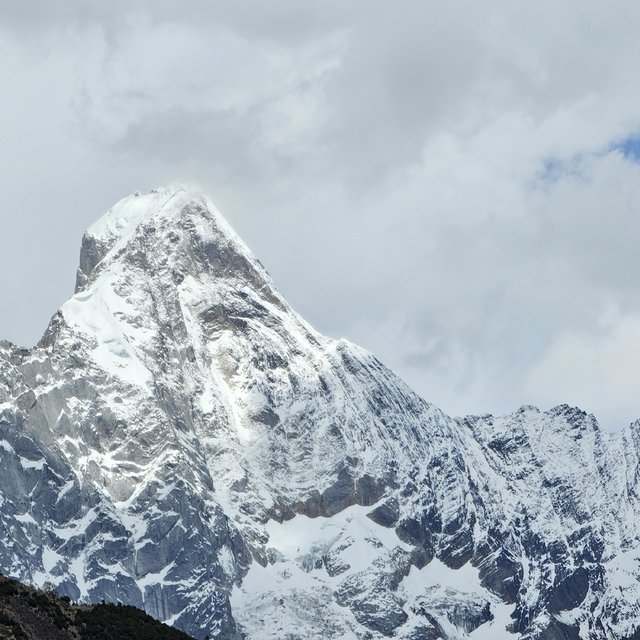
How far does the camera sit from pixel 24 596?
606 ft

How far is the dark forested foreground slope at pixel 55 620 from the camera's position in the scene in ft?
579

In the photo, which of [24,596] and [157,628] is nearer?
[24,596]

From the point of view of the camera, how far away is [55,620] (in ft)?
600

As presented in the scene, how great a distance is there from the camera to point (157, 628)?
199625mm

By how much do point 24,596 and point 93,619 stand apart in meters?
7.05

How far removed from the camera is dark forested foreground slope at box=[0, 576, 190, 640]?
176 meters

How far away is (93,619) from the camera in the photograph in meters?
189

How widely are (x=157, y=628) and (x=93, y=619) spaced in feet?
38.9

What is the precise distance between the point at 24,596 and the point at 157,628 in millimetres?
18370
